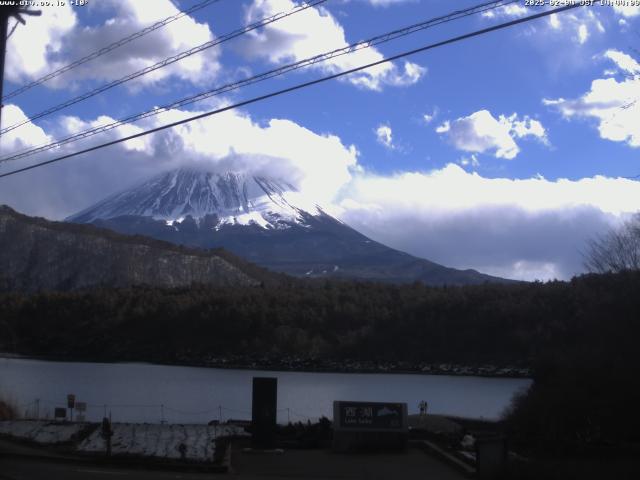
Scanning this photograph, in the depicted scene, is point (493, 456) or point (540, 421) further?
point (540, 421)

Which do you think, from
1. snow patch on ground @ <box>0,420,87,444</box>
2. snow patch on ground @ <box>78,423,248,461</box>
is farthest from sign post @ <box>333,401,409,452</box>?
snow patch on ground @ <box>0,420,87,444</box>

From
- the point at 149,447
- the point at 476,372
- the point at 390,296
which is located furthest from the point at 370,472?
the point at 390,296

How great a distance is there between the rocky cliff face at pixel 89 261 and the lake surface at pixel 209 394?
76.0 m

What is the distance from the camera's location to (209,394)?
59.3 metres

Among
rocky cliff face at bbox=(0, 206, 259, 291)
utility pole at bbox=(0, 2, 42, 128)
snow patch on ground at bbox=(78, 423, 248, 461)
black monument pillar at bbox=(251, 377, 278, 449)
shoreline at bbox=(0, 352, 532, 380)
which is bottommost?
snow patch on ground at bbox=(78, 423, 248, 461)

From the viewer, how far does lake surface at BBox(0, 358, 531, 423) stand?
1791 inches

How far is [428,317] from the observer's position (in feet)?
377

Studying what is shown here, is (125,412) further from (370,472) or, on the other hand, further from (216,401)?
(370,472)

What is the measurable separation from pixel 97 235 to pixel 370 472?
166385 mm

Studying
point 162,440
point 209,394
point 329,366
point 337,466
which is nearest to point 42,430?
point 162,440

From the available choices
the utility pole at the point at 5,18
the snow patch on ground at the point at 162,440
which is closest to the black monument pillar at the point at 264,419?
the snow patch on ground at the point at 162,440

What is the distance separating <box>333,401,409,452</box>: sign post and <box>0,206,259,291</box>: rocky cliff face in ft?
467

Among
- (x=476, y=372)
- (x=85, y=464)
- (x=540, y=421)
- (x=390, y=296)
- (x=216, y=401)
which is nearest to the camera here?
(x=85, y=464)

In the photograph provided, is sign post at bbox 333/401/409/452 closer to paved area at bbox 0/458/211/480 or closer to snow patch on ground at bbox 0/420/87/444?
paved area at bbox 0/458/211/480
